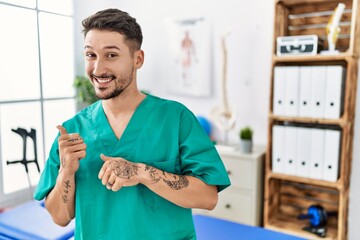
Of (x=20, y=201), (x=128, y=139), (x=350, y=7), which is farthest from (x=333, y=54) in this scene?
(x=20, y=201)

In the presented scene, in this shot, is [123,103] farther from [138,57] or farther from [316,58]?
[316,58]

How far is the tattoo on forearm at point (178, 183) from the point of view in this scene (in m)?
0.84

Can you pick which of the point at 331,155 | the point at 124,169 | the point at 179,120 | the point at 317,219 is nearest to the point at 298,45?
the point at 331,155

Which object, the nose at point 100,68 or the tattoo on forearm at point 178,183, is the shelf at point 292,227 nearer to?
the tattoo on forearm at point 178,183

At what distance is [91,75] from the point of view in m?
0.85

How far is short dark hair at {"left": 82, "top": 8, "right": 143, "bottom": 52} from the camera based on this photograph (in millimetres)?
838

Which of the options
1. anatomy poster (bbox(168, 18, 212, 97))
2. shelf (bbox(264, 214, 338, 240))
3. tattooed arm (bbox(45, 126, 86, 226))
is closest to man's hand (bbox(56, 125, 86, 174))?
tattooed arm (bbox(45, 126, 86, 226))

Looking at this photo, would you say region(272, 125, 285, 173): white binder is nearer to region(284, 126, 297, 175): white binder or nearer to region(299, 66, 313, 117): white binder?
region(284, 126, 297, 175): white binder

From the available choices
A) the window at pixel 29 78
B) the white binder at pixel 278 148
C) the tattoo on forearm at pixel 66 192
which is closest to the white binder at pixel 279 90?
the white binder at pixel 278 148

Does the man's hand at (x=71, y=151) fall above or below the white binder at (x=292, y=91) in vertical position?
below

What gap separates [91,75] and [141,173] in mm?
278

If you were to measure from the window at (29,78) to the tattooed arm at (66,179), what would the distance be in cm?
46

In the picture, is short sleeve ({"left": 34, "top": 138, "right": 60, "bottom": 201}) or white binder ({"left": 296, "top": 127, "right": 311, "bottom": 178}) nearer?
short sleeve ({"left": 34, "top": 138, "right": 60, "bottom": 201})

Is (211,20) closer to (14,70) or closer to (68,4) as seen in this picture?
(68,4)
